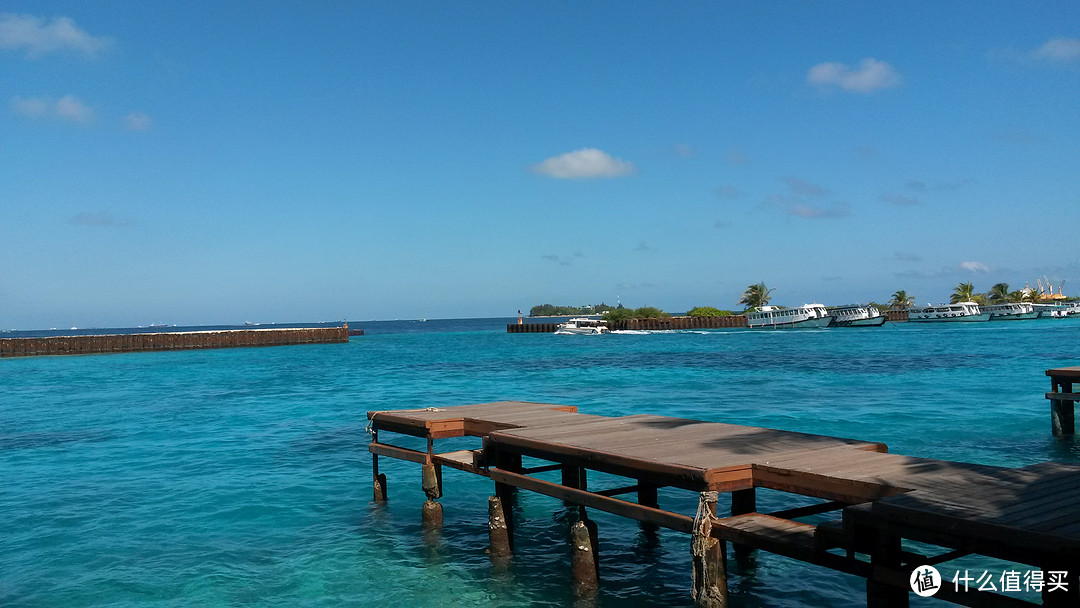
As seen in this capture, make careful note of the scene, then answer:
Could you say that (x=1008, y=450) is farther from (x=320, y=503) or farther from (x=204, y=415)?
(x=204, y=415)

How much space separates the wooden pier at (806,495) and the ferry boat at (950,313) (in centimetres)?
13108

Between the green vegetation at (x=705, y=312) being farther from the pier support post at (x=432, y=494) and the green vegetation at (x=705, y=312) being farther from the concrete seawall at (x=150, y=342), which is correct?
the pier support post at (x=432, y=494)

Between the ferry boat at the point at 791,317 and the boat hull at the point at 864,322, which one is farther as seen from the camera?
the ferry boat at the point at 791,317

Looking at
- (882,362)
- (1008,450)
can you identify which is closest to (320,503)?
(1008,450)

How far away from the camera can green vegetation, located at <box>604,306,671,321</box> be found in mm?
126375

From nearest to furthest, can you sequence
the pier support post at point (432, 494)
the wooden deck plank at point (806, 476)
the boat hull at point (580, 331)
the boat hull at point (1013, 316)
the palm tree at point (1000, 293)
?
the wooden deck plank at point (806, 476) → the pier support post at point (432, 494) → the boat hull at point (580, 331) → the boat hull at point (1013, 316) → the palm tree at point (1000, 293)

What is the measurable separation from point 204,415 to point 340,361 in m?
34.3

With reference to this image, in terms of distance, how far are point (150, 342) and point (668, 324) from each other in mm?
71900

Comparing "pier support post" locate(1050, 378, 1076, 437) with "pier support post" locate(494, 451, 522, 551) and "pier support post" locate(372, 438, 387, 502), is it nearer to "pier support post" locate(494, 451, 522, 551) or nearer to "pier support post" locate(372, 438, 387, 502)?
"pier support post" locate(494, 451, 522, 551)

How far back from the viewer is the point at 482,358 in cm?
6694

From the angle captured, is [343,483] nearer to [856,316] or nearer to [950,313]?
[856,316]

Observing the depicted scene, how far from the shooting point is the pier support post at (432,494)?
42.7ft

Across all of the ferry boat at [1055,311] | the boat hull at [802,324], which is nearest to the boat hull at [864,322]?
the boat hull at [802,324]

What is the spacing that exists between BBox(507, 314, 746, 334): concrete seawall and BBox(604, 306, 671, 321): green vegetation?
169 centimetres
